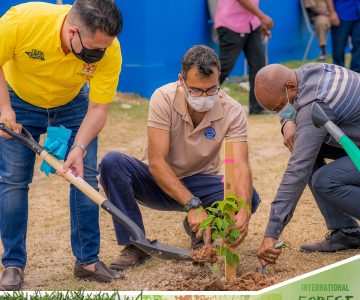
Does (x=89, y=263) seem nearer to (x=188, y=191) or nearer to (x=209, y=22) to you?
(x=188, y=191)

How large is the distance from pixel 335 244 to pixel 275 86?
1.21 metres

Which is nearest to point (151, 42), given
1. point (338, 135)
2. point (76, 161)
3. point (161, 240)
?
point (161, 240)

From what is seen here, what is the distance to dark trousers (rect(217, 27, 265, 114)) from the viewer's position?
9.18 meters

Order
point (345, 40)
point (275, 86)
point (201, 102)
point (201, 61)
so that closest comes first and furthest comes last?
point (275, 86)
point (201, 61)
point (201, 102)
point (345, 40)

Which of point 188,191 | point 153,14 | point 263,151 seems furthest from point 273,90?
point 153,14

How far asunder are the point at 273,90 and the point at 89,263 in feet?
4.69

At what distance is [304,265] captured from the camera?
16.0 feet

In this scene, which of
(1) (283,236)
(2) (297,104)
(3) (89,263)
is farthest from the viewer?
(1) (283,236)

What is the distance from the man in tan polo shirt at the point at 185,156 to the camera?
4664mm

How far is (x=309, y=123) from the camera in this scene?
4.34 meters

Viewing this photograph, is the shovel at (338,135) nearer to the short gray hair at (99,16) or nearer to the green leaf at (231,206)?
the green leaf at (231,206)

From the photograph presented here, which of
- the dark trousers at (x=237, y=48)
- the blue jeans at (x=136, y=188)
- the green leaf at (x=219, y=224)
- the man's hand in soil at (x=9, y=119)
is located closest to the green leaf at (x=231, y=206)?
the green leaf at (x=219, y=224)

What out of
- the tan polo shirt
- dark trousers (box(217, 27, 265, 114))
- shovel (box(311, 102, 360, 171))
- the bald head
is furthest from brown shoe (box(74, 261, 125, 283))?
dark trousers (box(217, 27, 265, 114))

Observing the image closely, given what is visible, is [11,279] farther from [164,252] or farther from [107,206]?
[164,252]
